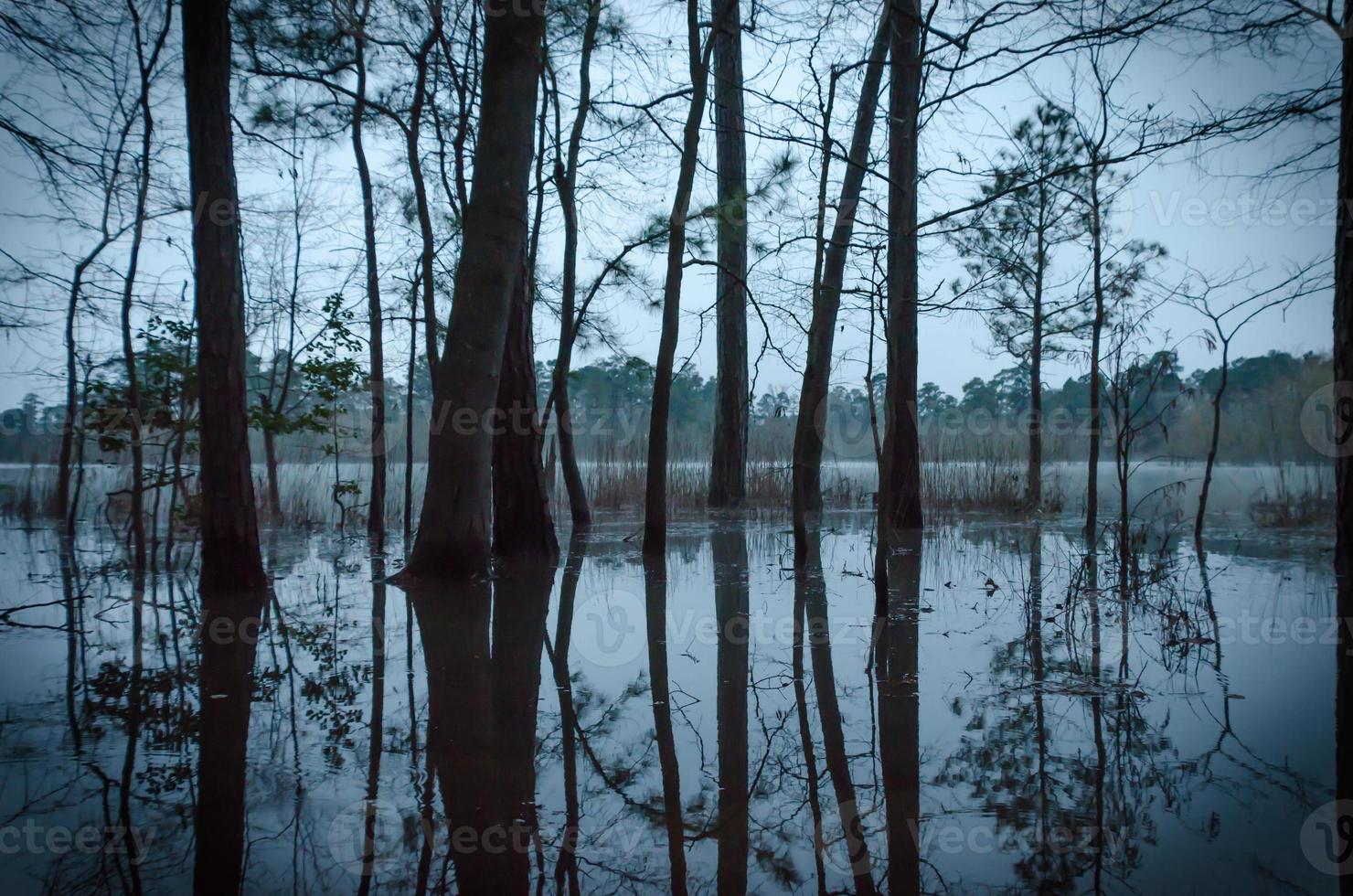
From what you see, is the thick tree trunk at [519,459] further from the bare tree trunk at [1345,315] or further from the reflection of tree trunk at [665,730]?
the bare tree trunk at [1345,315]

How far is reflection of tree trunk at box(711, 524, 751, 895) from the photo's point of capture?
1.49 m

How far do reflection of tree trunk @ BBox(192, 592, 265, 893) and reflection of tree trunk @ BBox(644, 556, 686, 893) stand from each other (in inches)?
29.3

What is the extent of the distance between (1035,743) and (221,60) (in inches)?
186

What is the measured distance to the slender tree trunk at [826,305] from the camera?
465 cm

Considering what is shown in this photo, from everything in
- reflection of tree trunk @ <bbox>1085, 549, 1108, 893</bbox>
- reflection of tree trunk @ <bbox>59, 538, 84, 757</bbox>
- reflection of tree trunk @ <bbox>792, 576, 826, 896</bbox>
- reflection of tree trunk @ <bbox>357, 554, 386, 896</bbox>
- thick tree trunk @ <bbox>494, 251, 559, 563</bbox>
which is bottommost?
reflection of tree trunk @ <bbox>59, 538, 84, 757</bbox>

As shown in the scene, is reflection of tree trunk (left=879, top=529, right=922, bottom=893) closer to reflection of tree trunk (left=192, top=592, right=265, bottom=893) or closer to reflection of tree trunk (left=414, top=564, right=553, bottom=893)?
reflection of tree trunk (left=414, top=564, right=553, bottom=893)

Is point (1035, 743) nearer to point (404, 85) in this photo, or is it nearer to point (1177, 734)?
point (1177, 734)

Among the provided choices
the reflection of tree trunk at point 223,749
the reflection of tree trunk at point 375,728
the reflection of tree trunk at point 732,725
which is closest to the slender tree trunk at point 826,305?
the reflection of tree trunk at point 732,725

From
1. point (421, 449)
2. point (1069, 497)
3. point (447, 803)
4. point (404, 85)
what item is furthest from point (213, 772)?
point (421, 449)

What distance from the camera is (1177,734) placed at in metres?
2.06

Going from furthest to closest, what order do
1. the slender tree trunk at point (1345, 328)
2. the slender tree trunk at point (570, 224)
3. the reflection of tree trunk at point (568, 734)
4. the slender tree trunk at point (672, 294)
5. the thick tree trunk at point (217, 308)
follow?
the slender tree trunk at point (570, 224) < the slender tree trunk at point (672, 294) < the thick tree trunk at point (217, 308) < the slender tree trunk at point (1345, 328) < the reflection of tree trunk at point (568, 734)

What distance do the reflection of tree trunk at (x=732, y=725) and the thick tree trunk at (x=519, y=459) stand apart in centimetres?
145

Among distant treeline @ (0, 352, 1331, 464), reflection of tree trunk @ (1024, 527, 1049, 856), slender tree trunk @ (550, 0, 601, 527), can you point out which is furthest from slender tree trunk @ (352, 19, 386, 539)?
reflection of tree trunk @ (1024, 527, 1049, 856)

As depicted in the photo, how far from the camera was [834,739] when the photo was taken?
206 cm
